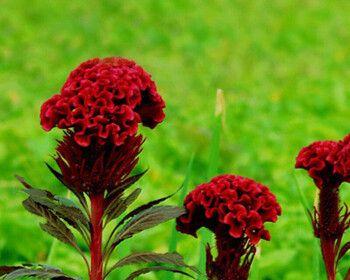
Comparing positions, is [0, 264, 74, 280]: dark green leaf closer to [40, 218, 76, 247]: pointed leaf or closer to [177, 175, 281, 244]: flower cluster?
[40, 218, 76, 247]: pointed leaf

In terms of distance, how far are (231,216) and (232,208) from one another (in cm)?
2

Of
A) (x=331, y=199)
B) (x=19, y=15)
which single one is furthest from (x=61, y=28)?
(x=331, y=199)

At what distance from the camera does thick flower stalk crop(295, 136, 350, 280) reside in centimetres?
213

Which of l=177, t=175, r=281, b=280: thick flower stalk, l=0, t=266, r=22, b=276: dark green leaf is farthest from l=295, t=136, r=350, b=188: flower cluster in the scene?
l=0, t=266, r=22, b=276: dark green leaf

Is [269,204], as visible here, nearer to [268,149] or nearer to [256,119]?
[268,149]

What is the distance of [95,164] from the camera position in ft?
6.25

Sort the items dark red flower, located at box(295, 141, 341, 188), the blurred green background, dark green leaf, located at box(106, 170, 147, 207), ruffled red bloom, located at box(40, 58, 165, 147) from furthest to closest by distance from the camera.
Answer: the blurred green background, dark red flower, located at box(295, 141, 341, 188), dark green leaf, located at box(106, 170, 147, 207), ruffled red bloom, located at box(40, 58, 165, 147)

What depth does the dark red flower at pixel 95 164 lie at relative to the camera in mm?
1921

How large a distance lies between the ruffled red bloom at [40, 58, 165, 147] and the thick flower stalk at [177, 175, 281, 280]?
0.87ft

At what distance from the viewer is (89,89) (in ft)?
6.23

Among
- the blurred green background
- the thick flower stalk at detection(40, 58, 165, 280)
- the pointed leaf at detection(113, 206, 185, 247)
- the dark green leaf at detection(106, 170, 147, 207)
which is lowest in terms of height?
the pointed leaf at detection(113, 206, 185, 247)

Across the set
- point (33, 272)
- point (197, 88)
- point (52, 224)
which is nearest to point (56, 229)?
point (52, 224)

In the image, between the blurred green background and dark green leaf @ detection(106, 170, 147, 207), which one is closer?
dark green leaf @ detection(106, 170, 147, 207)

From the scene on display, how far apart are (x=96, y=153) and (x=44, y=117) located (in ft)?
0.45
